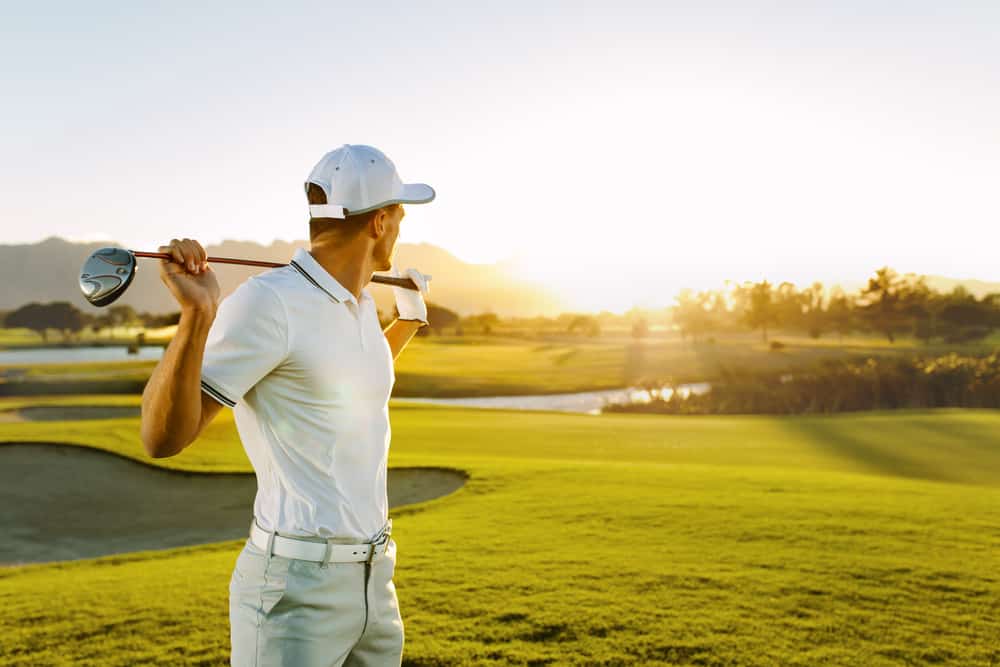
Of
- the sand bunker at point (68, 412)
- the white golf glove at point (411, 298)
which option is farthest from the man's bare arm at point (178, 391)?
the sand bunker at point (68, 412)

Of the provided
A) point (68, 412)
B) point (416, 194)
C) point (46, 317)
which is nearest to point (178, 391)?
point (416, 194)

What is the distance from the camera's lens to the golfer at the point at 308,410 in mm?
2039

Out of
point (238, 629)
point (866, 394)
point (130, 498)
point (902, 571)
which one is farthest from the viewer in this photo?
point (866, 394)

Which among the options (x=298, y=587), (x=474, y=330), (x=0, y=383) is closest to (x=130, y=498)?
(x=298, y=587)

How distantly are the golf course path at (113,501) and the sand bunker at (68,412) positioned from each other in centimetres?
899

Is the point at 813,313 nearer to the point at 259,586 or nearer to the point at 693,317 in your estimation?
the point at 693,317

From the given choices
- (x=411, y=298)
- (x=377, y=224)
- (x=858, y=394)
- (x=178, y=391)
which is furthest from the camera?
(x=858, y=394)

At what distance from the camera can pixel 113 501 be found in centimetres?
1233

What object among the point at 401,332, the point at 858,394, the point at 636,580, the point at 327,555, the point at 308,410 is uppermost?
the point at 401,332

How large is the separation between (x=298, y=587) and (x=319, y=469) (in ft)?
1.08

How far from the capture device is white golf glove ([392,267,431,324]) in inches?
131

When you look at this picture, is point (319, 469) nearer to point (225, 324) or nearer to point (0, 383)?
point (225, 324)

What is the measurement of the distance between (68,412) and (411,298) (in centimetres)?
2510

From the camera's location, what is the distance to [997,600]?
237 inches
